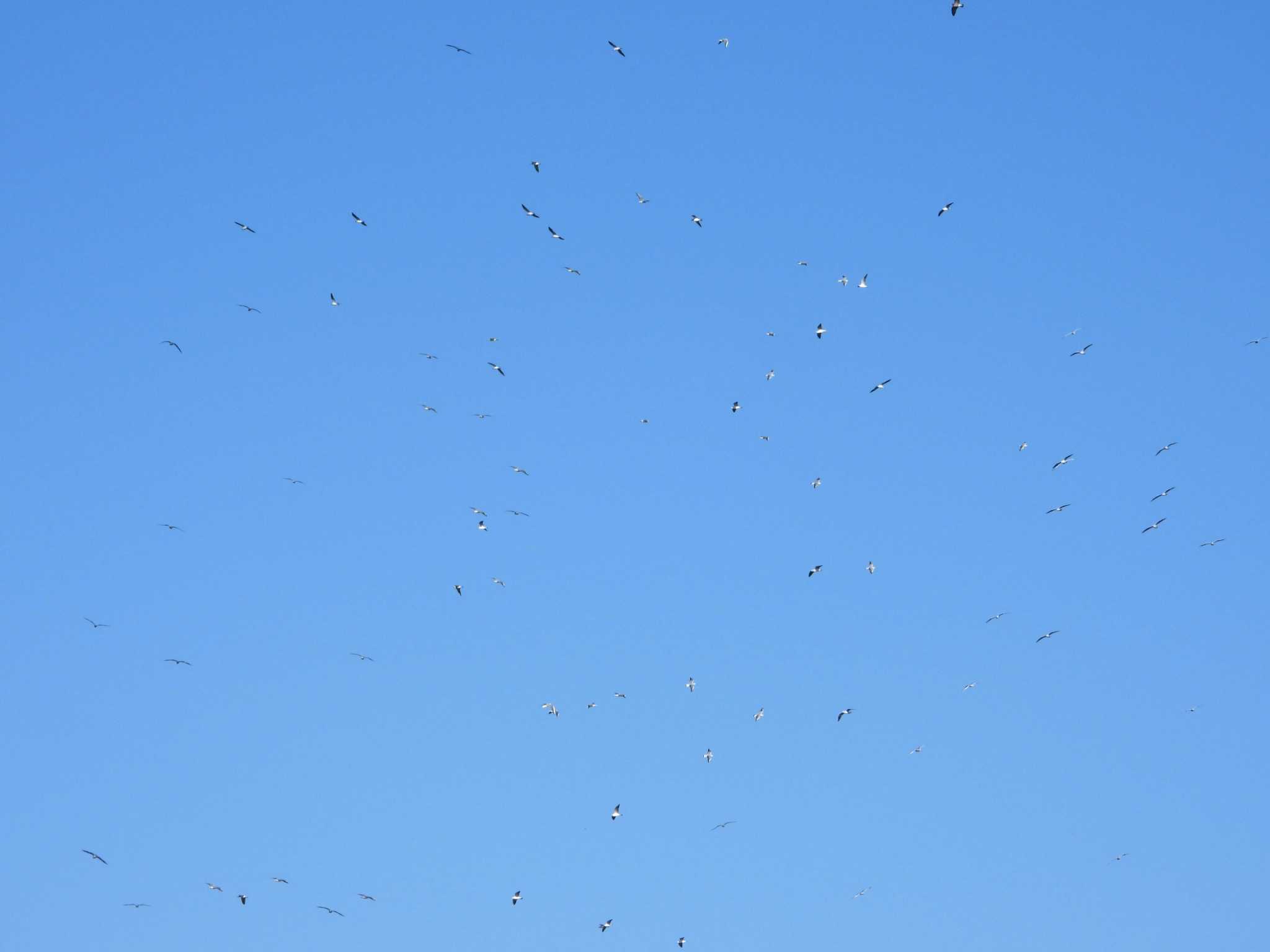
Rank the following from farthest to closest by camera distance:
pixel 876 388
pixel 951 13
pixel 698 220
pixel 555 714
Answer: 1. pixel 555 714
2. pixel 698 220
3. pixel 876 388
4. pixel 951 13

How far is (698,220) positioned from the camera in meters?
136

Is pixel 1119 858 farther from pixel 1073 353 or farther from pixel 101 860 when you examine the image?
pixel 101 860

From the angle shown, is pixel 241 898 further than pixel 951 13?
Yes

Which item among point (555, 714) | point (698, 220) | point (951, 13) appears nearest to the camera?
point (951, 13)


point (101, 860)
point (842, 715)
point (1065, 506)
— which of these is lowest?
point (101, 860)

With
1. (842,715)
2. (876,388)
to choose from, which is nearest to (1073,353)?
(876,388)

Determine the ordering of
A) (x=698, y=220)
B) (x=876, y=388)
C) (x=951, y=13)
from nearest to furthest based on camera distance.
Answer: (x=951, y=13) < (x=876, y=388) < (x=698, y=220)

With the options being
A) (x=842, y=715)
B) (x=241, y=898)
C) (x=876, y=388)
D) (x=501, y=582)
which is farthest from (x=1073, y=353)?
(x=241, y=898)

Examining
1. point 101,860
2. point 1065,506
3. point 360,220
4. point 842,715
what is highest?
point 360,220

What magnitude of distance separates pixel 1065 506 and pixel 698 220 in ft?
102

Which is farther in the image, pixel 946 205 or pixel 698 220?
pixel 698 220

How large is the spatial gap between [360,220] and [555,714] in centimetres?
3734

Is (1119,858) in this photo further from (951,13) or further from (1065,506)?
(951,13)

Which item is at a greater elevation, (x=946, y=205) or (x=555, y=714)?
(x=946, y=205)
